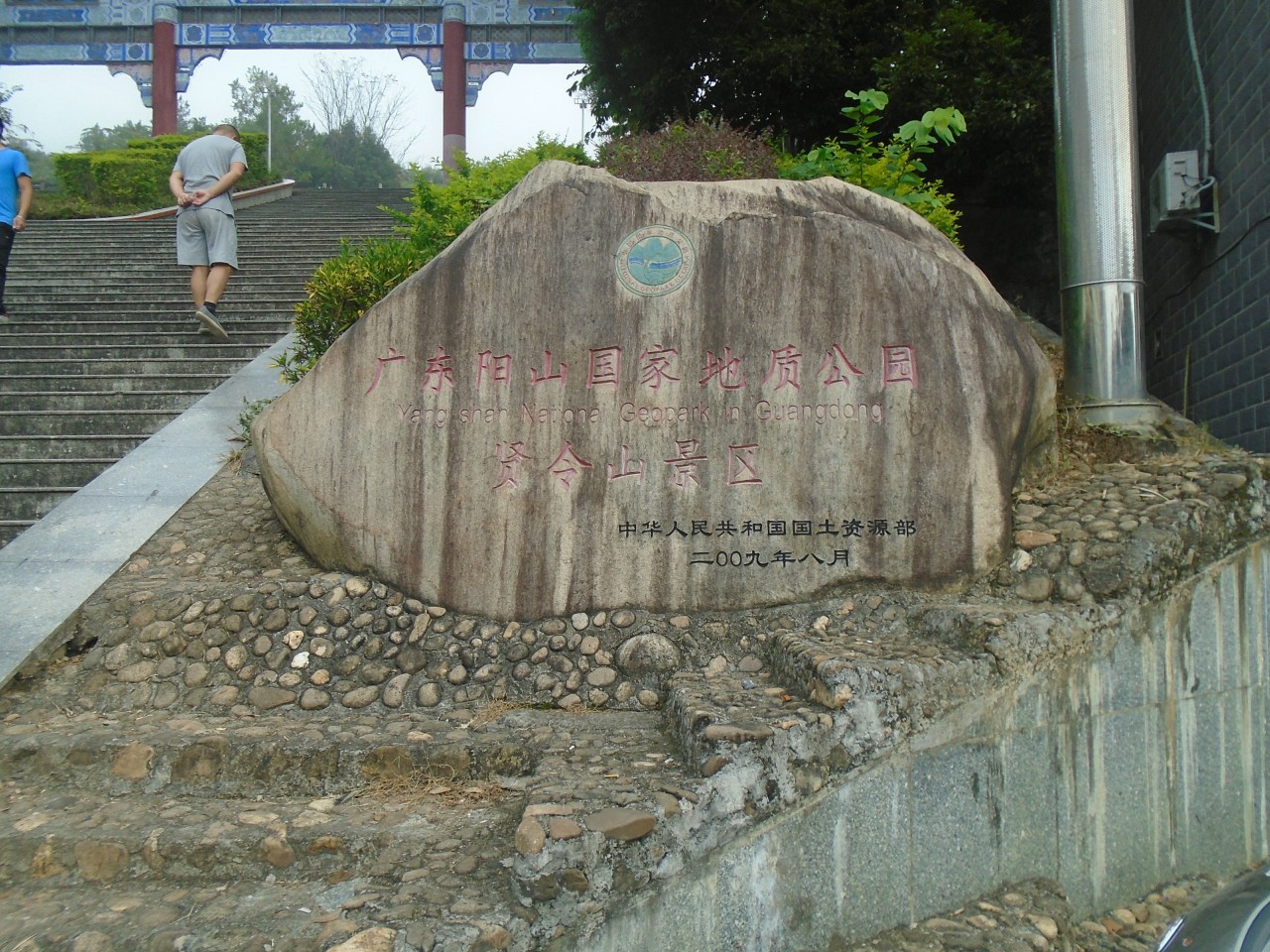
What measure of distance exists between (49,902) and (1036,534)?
10.9ft

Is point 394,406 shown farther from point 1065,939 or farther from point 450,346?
point 1065,939

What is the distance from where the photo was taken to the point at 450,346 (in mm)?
4016

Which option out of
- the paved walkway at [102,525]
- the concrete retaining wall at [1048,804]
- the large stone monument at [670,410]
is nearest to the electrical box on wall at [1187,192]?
the large stone monument at [670,410]

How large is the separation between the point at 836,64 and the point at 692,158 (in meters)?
2.67

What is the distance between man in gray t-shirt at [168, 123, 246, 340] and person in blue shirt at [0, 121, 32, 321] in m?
1.19

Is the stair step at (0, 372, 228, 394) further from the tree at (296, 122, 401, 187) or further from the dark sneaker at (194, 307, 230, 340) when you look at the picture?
the tree at (296, 122, 401, 187)

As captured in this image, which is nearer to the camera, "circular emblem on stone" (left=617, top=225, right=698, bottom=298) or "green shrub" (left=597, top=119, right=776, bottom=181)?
"circular emblem on stone" (left=617, top=225, right=698, bottom=298)

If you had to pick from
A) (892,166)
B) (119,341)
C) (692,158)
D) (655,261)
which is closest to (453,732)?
(655,261)

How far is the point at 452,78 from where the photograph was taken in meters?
22.4

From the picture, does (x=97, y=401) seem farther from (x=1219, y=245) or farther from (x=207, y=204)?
(x=1219, y=245)

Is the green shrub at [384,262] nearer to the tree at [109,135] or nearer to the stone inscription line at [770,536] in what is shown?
the stone inscription line at [770,536]

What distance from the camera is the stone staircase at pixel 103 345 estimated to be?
5719mm

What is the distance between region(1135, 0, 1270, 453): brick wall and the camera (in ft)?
16.9

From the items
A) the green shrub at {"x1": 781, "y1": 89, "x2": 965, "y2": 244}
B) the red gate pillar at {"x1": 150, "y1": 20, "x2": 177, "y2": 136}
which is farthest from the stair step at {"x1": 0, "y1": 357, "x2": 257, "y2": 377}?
the red gate pillar at {"x1": 150, "y1": 20, "x2": 177, "y2": 136}
